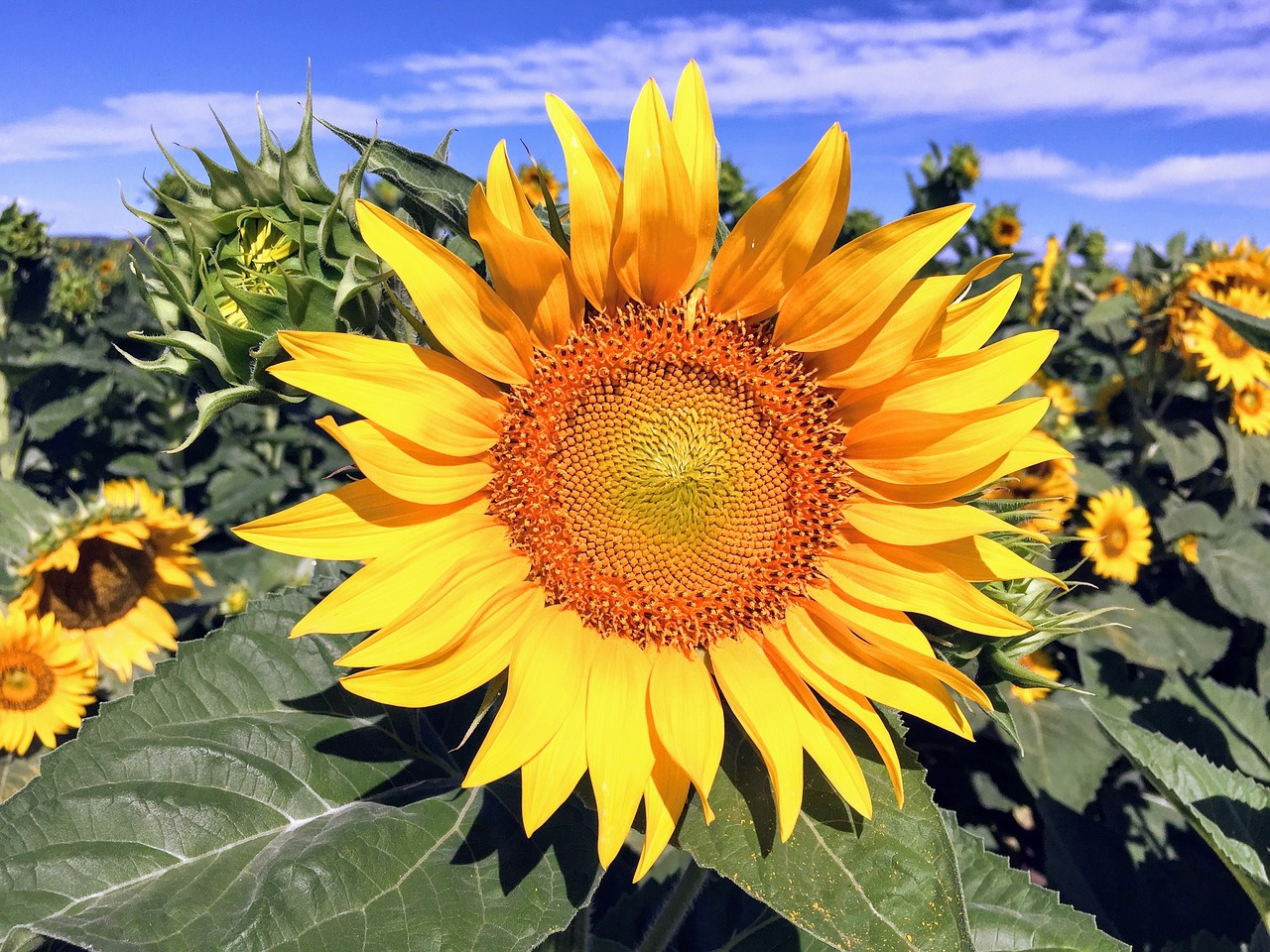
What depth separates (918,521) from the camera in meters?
1.70

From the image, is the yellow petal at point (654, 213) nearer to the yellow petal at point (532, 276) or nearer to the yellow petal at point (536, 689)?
the yellow petal at point (532, 276)

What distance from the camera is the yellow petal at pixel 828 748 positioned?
1521mm

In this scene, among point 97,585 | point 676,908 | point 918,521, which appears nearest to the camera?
point 918,521

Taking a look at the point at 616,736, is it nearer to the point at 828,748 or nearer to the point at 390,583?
the point at 828,748

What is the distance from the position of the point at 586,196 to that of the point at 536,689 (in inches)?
33.7

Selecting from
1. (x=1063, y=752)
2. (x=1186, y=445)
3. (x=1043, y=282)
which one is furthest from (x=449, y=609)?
(x=1043, y=282)

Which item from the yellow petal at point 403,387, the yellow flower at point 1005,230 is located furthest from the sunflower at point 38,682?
the yellow flower at point 1005,230

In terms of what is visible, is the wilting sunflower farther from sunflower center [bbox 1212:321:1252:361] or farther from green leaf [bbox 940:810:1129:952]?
sunflower center [bbox 1212:321:1252:361]

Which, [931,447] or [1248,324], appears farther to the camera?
[1248,324]

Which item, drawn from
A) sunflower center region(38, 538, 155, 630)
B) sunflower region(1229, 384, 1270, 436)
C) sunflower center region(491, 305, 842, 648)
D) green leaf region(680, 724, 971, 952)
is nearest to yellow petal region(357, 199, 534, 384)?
sunflower center region(491, 305, 842, 648)

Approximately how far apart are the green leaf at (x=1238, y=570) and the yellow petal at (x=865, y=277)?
14.2 feet

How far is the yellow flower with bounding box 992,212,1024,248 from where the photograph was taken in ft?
26.5

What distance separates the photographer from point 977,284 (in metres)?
2.02

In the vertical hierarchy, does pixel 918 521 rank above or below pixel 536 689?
above
